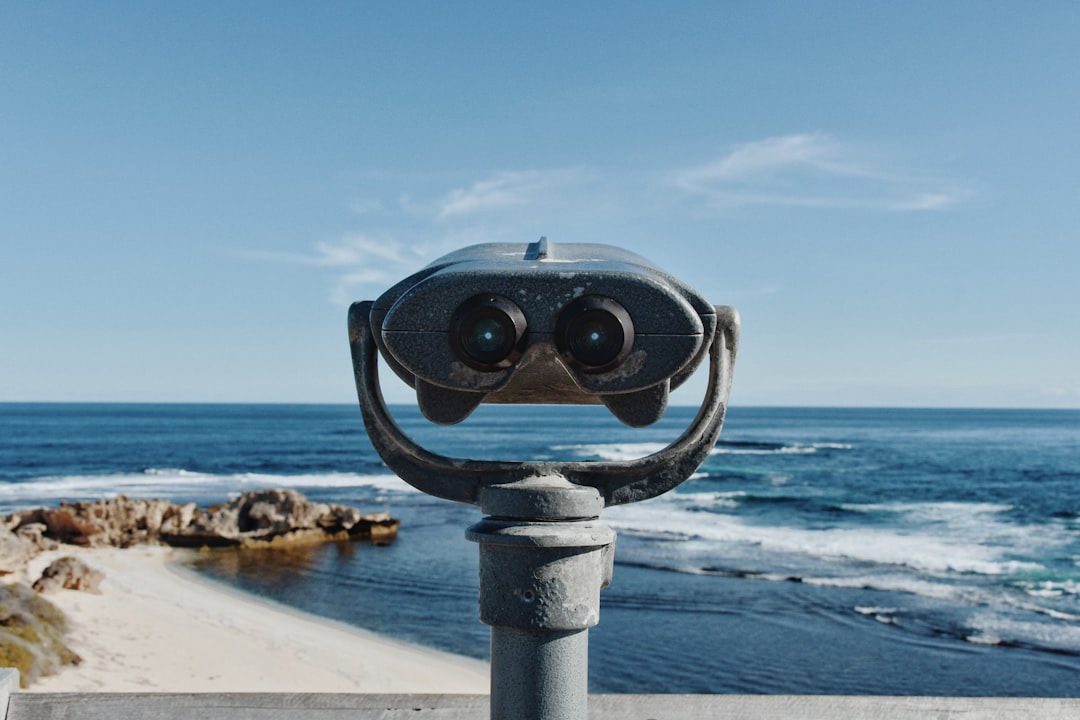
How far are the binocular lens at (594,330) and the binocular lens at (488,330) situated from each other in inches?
2.4

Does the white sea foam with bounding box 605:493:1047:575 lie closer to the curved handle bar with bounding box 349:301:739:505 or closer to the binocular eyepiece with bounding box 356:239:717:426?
Result: the curved handle bar with bounding box 349:301:739:505

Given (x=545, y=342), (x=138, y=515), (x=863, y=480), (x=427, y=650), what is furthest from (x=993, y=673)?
(x=863, y=480)

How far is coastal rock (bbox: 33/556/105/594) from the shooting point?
417 inches

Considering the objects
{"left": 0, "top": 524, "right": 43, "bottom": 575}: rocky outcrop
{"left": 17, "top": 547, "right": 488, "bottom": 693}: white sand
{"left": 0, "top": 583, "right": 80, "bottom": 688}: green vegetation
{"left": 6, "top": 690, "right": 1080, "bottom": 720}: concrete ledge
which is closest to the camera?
{"left": 6, "top": 690, "right": 1080, "bottom": 720}: concrete ledge

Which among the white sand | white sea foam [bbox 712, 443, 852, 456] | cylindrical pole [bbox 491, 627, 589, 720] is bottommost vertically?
the white sand

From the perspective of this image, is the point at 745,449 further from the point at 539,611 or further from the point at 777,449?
the point at 539,611

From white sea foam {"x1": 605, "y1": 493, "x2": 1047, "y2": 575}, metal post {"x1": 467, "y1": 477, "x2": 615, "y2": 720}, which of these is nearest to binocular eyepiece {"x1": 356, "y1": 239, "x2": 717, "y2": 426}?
metal post {"x1": 467, "y1": 477, "x2": 615, "y2": 720}

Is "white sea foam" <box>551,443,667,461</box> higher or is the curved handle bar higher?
the curved handle bar

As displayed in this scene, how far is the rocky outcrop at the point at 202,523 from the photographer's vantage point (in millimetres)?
15453

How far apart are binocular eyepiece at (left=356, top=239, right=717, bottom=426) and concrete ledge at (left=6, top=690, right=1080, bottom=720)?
652 mm

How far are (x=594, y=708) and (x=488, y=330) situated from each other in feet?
2.73

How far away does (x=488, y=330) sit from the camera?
132 centimetres

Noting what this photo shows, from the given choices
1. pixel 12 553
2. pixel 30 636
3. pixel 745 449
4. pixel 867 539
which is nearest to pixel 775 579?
pixel 867 539

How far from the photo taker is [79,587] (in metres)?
10.8
